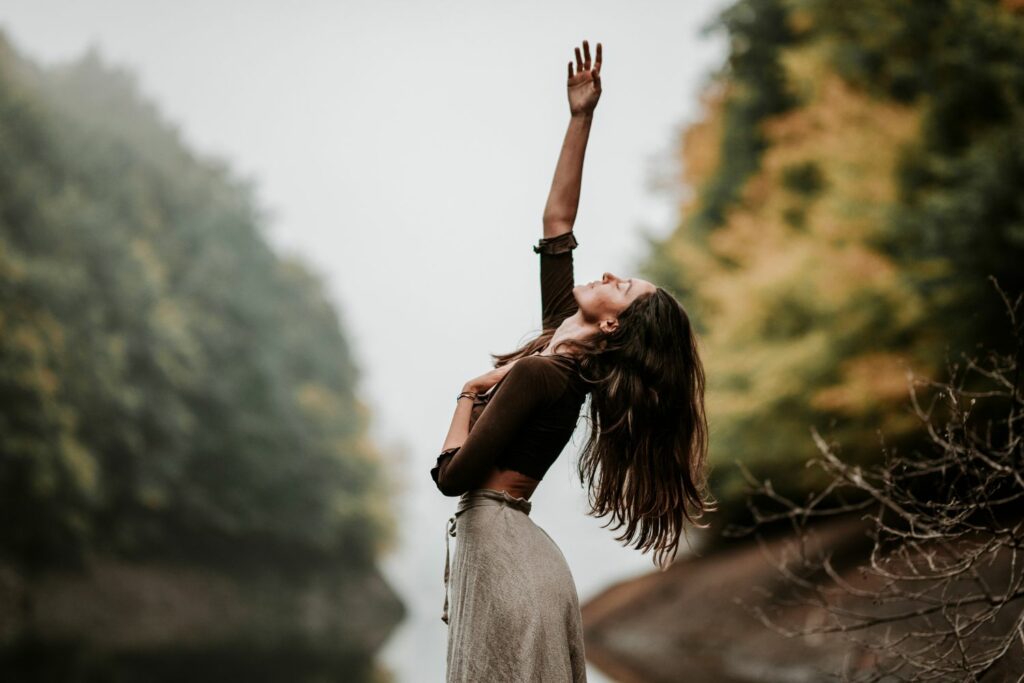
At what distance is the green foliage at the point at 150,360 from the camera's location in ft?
79.0

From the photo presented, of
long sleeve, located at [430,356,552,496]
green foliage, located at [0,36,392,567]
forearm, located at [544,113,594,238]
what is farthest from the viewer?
green foliage, located at [0,36,392,567]

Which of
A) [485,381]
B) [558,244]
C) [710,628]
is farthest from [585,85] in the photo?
[710,628]

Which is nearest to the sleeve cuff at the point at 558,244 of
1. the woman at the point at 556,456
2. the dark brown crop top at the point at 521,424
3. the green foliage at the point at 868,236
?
the woman at the point at 556,456

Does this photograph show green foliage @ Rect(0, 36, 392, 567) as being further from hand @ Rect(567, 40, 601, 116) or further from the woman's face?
the woman's face

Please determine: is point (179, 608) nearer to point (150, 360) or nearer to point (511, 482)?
point (150, 360)

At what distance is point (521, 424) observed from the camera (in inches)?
124

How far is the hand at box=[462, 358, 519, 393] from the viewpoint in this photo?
11.2 feet

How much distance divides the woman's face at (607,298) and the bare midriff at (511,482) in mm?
536

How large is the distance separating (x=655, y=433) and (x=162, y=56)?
50640mm

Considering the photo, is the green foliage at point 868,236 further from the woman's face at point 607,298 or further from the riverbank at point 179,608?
the riverbank at point 179,608

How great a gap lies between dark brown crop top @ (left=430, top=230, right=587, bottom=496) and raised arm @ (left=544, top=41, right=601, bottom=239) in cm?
70

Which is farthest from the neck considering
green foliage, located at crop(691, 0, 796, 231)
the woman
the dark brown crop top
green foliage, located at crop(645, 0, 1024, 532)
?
green foliage, located at crop(691, 0, 796, 231)

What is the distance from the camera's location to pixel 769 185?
64.8ft

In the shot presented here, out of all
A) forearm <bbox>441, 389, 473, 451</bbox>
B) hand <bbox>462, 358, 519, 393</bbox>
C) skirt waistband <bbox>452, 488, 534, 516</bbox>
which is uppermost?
hand <bbox>462, 358, 519, 393</bbox>
